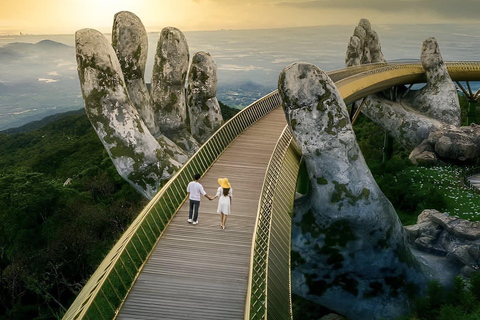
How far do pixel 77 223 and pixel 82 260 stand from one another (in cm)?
205

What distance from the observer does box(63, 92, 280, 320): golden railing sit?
27.4ft

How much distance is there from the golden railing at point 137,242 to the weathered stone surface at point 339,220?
3252 millimetres

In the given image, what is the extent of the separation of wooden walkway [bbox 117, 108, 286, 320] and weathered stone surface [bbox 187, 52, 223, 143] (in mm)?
10672

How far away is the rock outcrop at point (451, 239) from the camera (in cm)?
1612

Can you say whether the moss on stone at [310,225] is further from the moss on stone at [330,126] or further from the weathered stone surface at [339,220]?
the moss on stone at [330,126]

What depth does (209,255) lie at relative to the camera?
10539mm

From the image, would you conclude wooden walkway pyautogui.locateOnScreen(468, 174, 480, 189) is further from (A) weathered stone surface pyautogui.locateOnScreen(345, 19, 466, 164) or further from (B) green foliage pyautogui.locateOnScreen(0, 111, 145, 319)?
(B) green foliage pyautogui.locateOnScreen(0, 111, 145, 319)

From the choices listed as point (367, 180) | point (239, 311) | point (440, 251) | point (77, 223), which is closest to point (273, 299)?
point (239, 311)

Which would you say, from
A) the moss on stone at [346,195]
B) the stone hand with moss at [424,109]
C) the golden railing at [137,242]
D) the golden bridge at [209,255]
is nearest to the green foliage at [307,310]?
the moss on stone at [346,195]

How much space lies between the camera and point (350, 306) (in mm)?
15609

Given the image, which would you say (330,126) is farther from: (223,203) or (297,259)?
(223,203)

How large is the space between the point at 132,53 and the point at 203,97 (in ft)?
13.8

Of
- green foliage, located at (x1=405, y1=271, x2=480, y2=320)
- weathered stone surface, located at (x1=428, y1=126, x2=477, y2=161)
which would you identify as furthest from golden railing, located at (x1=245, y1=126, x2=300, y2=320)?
weathered stone surface, located at (x1=428, y1=126, x2=477, y2=161)

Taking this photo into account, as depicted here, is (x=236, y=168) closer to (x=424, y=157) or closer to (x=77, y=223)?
(x=77, y=223)
